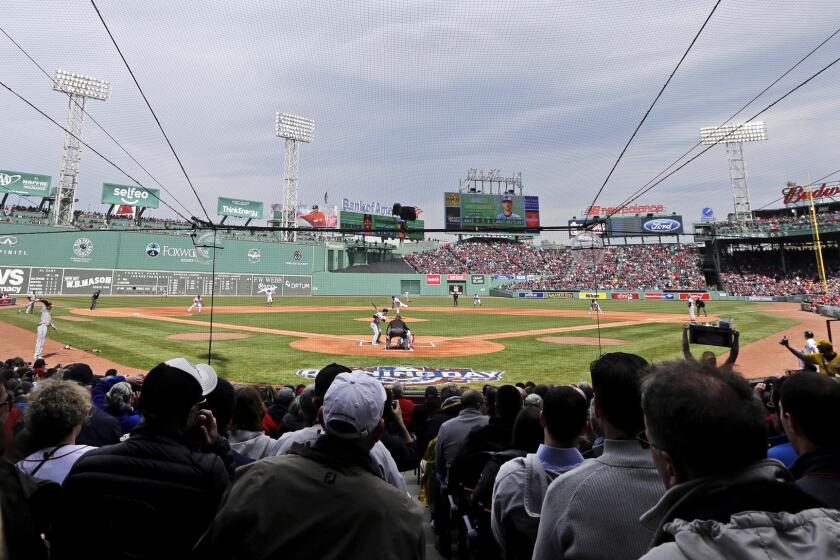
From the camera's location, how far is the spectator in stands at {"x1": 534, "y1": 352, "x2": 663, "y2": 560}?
1.81m

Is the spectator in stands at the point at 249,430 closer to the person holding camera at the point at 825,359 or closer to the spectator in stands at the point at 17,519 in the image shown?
the spectator in stands at the point at 17,519

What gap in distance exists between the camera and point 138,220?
196ft

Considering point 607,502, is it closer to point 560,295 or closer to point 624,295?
point 560,295

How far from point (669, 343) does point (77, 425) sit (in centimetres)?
2124

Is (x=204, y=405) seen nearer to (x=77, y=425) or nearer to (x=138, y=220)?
(x=77, y=425)

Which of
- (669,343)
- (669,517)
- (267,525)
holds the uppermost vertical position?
(669,517)

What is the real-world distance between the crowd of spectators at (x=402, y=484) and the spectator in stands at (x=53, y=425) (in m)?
0.01

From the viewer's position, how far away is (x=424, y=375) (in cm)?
1355

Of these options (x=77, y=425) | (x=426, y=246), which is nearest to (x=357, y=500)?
(x=77, y=425)

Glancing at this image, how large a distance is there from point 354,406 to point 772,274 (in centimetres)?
7280

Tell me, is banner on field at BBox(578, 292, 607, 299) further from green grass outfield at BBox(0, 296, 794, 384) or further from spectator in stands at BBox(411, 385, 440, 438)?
spectator in stands at BBox(411, 385, 440, 438)

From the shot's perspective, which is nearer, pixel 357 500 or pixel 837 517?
pixel 837 517

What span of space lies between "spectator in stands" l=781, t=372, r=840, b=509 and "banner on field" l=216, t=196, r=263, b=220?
70.0m

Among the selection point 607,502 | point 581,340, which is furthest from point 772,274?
point 607,502
